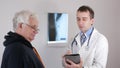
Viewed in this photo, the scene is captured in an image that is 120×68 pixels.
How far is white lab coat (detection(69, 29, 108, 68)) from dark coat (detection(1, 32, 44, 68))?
54 cm

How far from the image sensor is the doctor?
58.8 inches

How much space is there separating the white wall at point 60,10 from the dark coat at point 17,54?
0.83 meters

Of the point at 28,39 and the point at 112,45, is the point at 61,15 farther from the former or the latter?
the point at 28,39

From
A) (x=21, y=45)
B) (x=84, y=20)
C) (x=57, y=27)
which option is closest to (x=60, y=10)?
(x=57, y=27)

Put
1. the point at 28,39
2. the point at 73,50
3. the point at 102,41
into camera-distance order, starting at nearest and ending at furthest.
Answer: the point at 28,39, the point at 102,41, the point at 73,50

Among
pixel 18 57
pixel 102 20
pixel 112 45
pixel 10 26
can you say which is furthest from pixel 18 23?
pixel 112 45

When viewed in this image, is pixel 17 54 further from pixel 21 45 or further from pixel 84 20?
pixel 84 20

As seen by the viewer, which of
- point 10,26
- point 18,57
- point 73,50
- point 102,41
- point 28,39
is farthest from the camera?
point 10,26

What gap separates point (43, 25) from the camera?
79.3 inches

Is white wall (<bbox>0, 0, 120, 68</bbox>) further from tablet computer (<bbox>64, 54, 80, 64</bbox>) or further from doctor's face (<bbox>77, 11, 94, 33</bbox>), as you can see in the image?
tablet computer (<bbox>64, 54, 80, 64</bbox>)

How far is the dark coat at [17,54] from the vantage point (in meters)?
1.12

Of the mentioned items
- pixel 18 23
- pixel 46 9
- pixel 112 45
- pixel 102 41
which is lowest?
pixel 112 45

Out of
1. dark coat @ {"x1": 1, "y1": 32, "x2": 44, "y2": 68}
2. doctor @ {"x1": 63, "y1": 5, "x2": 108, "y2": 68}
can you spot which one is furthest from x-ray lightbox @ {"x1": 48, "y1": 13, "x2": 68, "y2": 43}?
dark coat @ {"x1": 1, "y1": 32, "x2": 44, "y2": 68}

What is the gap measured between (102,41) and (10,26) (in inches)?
39.1
